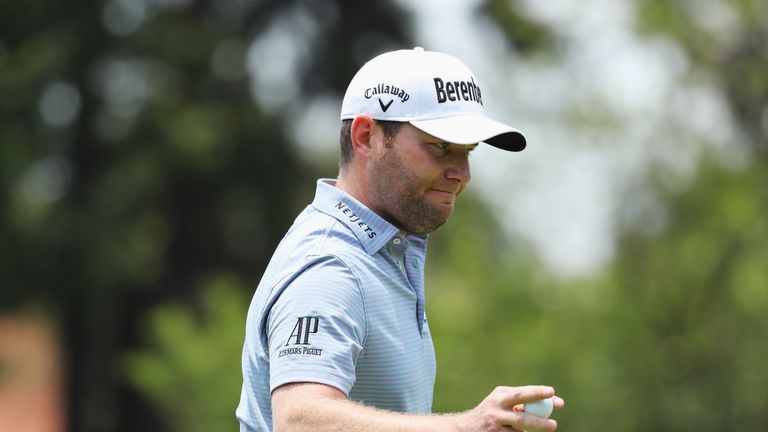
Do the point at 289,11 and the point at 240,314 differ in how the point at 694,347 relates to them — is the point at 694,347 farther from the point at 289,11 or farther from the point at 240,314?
the point at 289,11

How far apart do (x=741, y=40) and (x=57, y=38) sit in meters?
9.01

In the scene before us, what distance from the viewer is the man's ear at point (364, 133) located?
3.58 meters

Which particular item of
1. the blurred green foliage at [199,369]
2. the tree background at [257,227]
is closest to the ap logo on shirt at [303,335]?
the tree background at [257,227]

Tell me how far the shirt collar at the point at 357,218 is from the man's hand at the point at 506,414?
650mm

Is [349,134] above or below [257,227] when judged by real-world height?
below

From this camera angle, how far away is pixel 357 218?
3574 mm

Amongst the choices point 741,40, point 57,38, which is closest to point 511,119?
point 741,40

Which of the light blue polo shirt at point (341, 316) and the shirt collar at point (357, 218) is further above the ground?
the shirt collar at point (357, 218)

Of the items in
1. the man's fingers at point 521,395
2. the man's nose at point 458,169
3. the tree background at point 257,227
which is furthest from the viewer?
the tree background at point 257,227

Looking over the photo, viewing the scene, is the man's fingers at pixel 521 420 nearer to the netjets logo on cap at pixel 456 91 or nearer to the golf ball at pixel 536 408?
the golf ball at pixel 536 408

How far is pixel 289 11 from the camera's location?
62.0ft

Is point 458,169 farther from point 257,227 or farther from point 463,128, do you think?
point 257,227

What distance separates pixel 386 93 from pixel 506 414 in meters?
1.01

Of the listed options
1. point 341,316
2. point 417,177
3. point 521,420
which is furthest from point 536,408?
point 417,177
